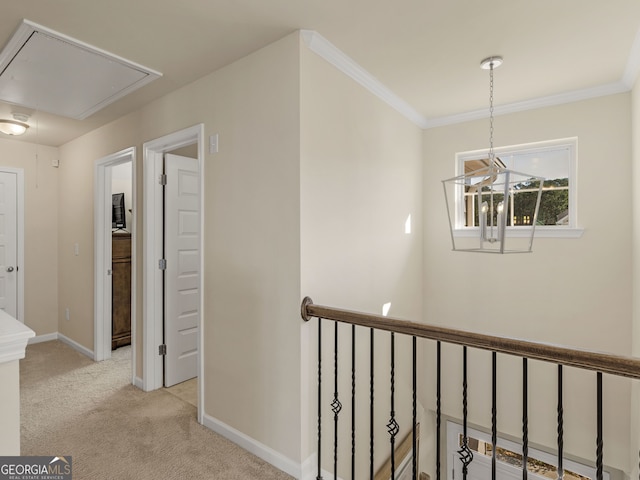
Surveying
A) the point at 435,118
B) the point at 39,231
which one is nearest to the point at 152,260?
the point at 39,231

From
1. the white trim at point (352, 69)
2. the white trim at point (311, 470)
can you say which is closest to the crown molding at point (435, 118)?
the white trim at point (352, 69)

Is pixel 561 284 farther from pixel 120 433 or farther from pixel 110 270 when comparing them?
pixel 110 270

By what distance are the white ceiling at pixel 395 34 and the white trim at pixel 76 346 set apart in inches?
110

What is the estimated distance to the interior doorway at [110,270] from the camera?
322 centimetres

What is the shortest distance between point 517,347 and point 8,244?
5056mm

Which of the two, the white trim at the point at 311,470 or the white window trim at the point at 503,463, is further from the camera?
the white window trim at the point at 503,463

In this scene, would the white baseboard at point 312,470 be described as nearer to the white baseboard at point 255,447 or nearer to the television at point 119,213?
the white baseboard at point 255,447

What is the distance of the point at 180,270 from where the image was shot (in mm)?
3162

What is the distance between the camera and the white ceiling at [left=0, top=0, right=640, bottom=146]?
1759mm

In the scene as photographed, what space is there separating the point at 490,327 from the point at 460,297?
365mm

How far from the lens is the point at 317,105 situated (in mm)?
2125

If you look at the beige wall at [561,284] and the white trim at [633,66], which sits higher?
the white trim at [633,66]

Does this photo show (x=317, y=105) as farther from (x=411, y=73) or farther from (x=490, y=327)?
(x=490, y=327)

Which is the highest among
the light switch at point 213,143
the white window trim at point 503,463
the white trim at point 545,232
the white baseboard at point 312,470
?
the light switch at point 213,143
